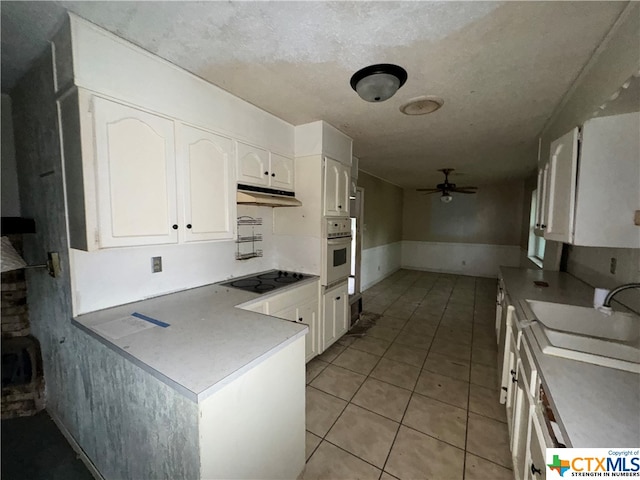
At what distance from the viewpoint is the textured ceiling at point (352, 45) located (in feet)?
3.79

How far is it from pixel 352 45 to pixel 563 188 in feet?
4.88

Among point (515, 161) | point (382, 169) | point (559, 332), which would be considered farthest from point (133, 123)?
point (515, 161)

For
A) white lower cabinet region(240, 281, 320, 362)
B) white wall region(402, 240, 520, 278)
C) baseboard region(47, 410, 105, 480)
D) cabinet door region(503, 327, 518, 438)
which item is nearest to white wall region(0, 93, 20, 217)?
baseboard region(47, 410, 105, 480)

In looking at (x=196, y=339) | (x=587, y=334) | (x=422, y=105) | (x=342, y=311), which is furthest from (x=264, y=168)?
(x=587, y=334)

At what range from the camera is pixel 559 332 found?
129 centimetres

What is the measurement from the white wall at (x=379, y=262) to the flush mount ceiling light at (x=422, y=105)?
10.2ft

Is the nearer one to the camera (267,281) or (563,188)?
(563,188)

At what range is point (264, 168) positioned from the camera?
90.2 inches

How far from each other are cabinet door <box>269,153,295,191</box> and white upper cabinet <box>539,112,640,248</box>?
2083 millimetres

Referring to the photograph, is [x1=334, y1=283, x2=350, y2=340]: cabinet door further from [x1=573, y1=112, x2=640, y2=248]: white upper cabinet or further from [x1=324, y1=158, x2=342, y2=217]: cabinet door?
[x1=573, y1=112, x2=640, y2=248]: white upper cabinet

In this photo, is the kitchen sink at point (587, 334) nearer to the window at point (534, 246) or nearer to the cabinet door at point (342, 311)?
the cabinet door at point (342, 311)

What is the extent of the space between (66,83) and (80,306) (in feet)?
4.00

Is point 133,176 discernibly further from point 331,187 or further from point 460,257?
point 460,257

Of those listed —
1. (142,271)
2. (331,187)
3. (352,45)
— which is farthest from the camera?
(331,187)
